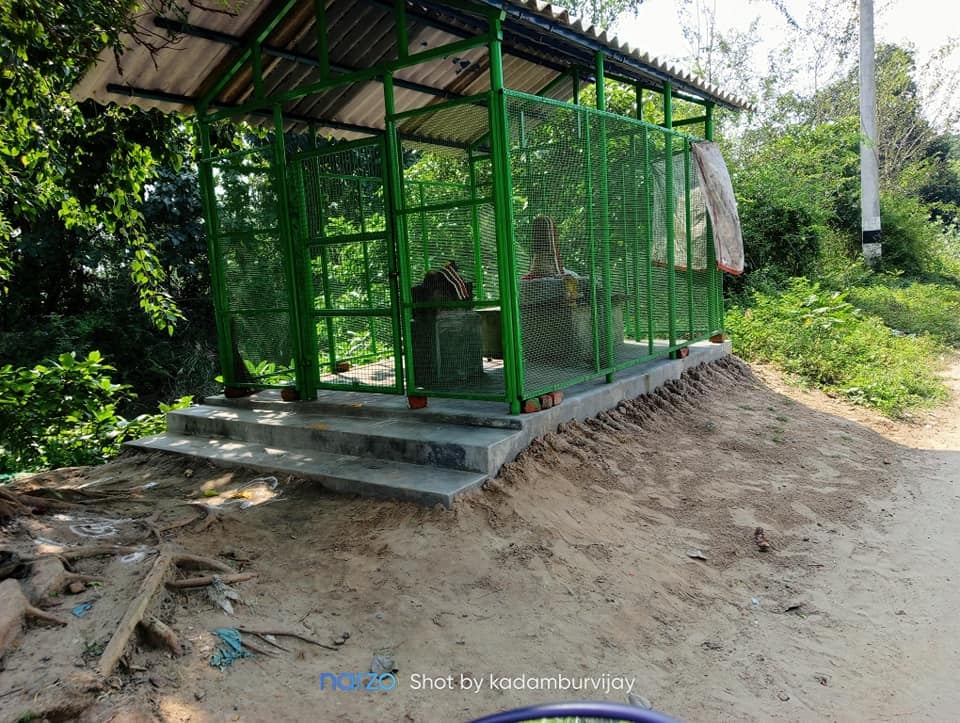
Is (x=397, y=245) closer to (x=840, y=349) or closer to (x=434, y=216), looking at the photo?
(x=434, y=216)

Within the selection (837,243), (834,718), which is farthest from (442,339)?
(837,243)

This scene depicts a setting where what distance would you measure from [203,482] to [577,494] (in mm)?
2955

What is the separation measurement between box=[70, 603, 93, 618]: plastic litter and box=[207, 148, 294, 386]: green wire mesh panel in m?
3.34

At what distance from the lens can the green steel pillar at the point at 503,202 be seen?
4863 mm

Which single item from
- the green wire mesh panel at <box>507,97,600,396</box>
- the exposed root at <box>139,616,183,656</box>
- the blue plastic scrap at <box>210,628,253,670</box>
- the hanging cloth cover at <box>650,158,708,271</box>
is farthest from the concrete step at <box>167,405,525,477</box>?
the hanging cloth cover at <box>650,158,708,271</box>

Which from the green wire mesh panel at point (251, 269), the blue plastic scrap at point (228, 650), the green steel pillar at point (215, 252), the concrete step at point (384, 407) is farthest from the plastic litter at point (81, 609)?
the green steel pillar at point (215, 252)

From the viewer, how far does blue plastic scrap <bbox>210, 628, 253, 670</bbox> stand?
309 cm

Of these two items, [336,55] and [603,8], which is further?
[603,8]

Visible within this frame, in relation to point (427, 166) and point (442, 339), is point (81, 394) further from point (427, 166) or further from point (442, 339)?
point (427, 166)

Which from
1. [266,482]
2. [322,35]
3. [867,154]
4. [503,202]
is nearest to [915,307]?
[867,154]

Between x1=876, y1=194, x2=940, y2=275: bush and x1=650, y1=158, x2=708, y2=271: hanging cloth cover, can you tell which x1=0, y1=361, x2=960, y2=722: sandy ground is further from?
x1=876, y1=194, x2=940, y2=275: bush

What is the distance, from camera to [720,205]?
8094 mm

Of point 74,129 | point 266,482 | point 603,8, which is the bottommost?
point 266,482

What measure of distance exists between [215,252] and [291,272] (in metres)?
1.09
